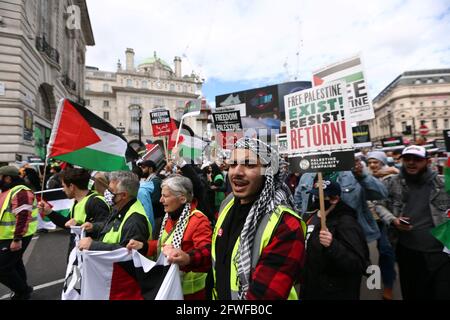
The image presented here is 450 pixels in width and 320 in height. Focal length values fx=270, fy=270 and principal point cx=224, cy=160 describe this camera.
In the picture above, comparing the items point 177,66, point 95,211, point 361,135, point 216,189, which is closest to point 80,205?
point 95,211

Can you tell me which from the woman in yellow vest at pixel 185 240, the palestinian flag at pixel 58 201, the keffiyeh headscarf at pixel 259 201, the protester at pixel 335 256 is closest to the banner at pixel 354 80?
the protester at pixel 335 256

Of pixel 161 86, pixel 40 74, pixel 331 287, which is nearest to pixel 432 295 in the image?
pixel 331 287

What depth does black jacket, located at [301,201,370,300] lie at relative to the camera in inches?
87.4

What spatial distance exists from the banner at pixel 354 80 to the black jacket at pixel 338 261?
1941mm

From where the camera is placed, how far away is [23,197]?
3.96 metres

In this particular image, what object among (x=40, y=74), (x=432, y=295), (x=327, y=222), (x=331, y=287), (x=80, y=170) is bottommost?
(x=432, y=295)

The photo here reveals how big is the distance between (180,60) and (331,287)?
87.9 metres

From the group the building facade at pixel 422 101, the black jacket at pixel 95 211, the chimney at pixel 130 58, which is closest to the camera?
the black jacket at pixel 95 211

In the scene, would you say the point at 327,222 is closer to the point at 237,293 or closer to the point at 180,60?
the point at 237,293

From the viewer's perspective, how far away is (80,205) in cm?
348

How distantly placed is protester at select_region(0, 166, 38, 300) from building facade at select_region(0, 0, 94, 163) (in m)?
12.4

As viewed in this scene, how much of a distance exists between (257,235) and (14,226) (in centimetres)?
395

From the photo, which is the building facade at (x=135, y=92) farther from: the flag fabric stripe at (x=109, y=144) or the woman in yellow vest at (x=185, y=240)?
the woman in yellow vest at (x=185, y=240)

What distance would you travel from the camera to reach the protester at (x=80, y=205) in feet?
11.1
